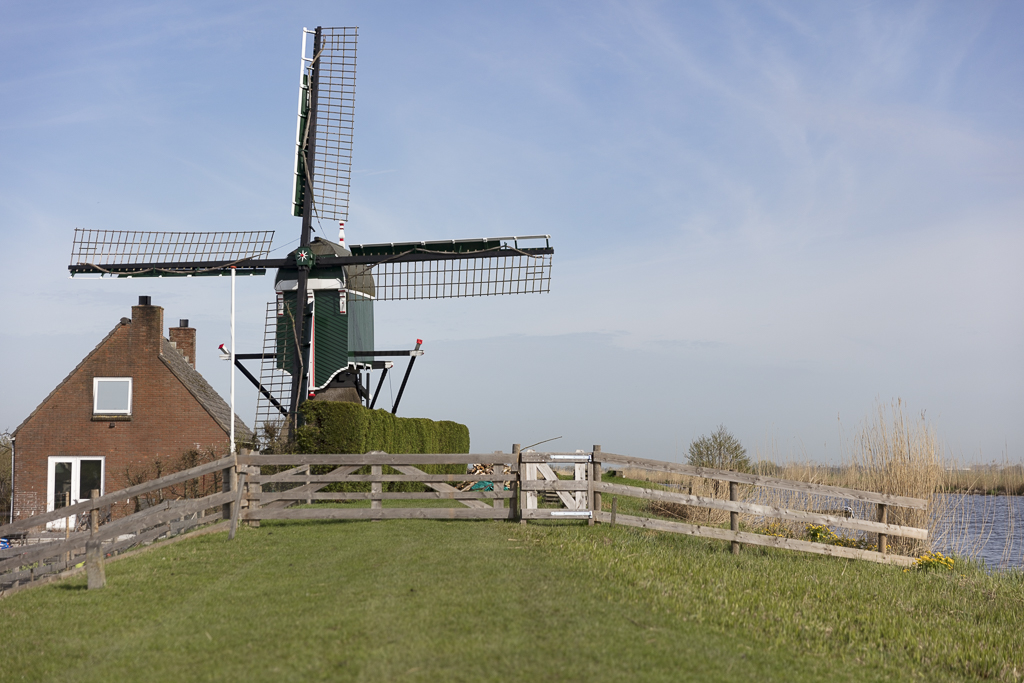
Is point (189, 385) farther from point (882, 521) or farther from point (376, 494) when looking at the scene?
point (882, 521)

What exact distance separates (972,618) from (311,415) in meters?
14.0

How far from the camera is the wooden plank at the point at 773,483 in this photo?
13.1m

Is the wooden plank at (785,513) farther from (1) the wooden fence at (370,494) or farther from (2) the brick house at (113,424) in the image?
(2) the brick house at (113,424)

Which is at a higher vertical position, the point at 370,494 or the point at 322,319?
the point at 322,319

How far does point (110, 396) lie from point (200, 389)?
10.2 feet

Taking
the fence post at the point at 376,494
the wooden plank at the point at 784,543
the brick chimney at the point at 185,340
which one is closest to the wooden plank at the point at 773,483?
the wooden plank at the point at 784,543

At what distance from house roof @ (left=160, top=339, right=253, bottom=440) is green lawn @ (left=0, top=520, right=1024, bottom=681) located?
663 inches

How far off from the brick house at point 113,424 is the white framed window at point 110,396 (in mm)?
32

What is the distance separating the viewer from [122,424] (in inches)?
1071

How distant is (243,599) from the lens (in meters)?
8.19

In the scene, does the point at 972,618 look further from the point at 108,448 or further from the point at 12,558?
the point at 108,448

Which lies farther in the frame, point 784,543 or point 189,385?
point 189,385

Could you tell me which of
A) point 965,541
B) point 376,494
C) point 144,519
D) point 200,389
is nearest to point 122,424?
point 200,389

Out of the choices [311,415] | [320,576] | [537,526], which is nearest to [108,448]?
[311,415]
